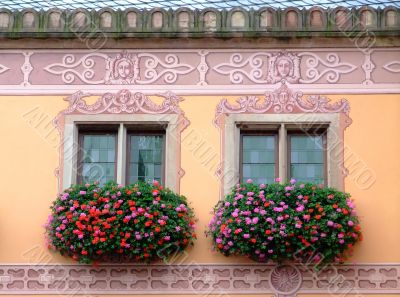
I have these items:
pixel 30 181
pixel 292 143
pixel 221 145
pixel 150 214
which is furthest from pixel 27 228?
pixel 292 143

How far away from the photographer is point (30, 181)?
15000 mm

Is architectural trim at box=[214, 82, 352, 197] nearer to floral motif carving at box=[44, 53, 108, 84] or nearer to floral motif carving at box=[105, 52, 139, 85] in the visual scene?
floral motif carving at box=[105, 52, 139, 85]

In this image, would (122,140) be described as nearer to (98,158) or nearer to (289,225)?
(98,158)

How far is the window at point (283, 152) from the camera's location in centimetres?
1508

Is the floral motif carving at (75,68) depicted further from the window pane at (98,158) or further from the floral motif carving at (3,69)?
the window pane at (98,158)

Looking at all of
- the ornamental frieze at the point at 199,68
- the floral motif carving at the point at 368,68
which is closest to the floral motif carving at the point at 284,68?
the ornamental frieze at the point at 199,68

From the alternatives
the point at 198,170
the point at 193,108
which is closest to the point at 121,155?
the point at 198,170

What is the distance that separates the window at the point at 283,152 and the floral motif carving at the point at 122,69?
1.72m

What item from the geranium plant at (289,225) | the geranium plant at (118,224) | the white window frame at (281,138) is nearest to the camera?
the geranium plant at (289,225)

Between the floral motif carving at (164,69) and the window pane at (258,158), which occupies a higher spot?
the floral motif carving at (164,69)

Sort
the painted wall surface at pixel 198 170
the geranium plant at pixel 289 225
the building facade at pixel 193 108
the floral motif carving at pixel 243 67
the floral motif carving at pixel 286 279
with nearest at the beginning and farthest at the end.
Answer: the geranium plant at pixel 289 225, the floral motif carving at pixel 286 279, the painted wall surface at pixel 198 170, the building facade at pixel 193 108, the floral motif carving at pixel 243 67

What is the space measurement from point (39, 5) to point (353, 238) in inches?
259

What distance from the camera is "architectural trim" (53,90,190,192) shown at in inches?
593

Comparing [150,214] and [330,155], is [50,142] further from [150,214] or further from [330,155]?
[330,155]
